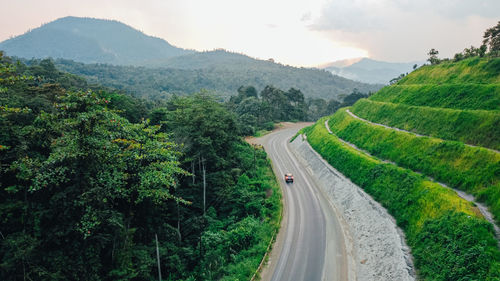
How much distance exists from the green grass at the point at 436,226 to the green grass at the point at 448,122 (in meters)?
7.64

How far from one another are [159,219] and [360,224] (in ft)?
70.0

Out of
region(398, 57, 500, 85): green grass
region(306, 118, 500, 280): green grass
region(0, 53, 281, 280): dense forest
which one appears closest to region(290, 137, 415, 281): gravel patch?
region(306, 118, 500, 280): green grass

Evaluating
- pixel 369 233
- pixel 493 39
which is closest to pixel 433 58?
pixel 493 39

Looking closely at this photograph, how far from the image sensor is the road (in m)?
22.3

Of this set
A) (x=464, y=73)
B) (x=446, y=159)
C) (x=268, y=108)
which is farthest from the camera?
(x=268, y=108)

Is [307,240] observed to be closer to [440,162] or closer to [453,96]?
[440,162]

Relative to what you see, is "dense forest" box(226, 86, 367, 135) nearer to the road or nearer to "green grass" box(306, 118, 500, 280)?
the road

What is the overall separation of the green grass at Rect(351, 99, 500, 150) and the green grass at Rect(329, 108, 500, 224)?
7.46ft

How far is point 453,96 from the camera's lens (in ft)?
120

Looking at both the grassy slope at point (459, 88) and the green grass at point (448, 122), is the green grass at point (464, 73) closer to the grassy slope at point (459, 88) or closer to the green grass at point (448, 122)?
the grassy slope at point (459, 88)

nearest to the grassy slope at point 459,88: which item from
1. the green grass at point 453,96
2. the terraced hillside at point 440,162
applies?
the green grass at point 453,96

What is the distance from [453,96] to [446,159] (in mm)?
16246

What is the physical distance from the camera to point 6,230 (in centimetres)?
1638

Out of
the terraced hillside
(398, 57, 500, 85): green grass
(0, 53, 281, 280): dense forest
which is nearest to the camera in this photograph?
(0, 53, 281, 280): dense forest
